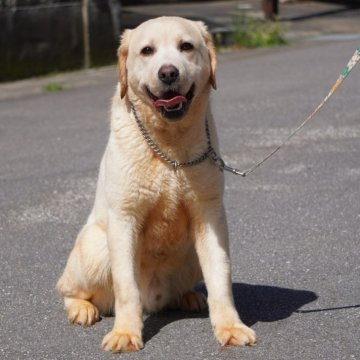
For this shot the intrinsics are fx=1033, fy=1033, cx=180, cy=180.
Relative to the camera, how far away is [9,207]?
7.82 meters

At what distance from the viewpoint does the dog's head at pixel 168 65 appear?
4.73 metres

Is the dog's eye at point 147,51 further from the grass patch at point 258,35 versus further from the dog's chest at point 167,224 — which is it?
the grass patch at point 258,35

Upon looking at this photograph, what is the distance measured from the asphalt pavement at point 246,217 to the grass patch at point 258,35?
3439 millimetres

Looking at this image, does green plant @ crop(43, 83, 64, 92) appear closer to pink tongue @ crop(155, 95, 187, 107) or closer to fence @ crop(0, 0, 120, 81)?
fence @ crop(0, 0, 120, 81)

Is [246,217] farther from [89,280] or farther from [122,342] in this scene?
[122,342]

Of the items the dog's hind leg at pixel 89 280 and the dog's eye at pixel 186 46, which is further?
the dog's hind leg at pixel 89 280

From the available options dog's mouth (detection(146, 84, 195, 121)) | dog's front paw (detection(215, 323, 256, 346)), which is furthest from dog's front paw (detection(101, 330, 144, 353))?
dog's mouth (detection(146, 84, 195, 121))

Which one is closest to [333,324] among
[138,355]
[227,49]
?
[138,355]

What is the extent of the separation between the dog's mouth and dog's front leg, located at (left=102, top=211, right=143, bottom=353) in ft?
1.72

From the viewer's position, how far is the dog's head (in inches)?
186

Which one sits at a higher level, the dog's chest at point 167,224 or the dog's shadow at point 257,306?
the dog's chest at point 167,224

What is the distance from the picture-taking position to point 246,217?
728 cm

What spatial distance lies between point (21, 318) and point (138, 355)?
0.88m

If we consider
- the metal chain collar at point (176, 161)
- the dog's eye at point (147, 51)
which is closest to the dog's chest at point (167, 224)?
the metal chain collar at point (176, 161)
